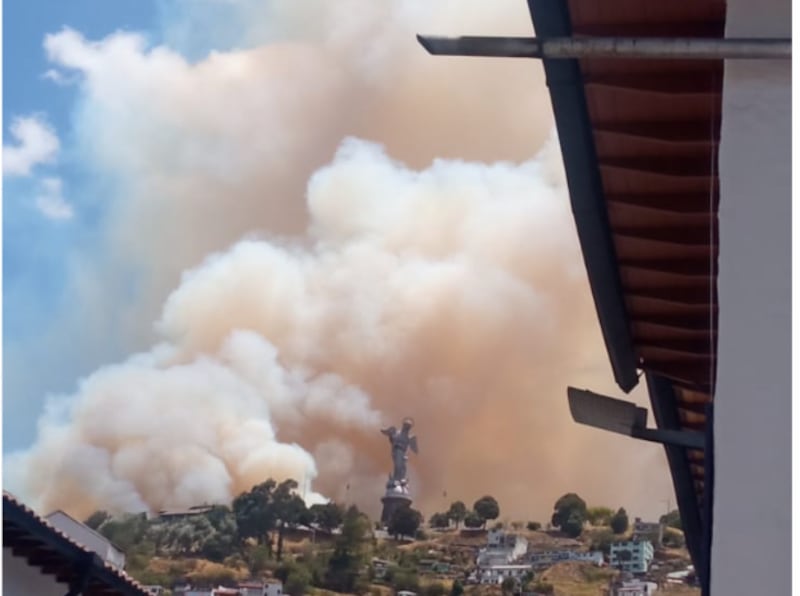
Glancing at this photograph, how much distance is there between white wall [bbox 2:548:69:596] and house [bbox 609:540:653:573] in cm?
2228

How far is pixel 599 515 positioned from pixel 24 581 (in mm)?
24061

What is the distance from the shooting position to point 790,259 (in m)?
2.16

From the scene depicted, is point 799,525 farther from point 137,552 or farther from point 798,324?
point 137,552

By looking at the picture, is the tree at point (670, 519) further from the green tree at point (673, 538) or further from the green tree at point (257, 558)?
the green tree at point (257, 558)

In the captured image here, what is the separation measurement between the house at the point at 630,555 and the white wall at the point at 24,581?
22.3m

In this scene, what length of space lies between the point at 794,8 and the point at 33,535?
3.85 metres

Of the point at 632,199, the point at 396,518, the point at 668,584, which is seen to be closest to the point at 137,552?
the point at 396,518

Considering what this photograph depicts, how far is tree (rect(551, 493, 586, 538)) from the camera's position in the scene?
26812mm

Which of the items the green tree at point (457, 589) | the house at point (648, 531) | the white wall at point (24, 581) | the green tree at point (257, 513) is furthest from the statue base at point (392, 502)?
the white wall at point (24, 581)

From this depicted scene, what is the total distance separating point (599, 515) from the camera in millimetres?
27516

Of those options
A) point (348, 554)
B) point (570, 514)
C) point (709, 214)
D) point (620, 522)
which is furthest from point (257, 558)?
point (709, 214)

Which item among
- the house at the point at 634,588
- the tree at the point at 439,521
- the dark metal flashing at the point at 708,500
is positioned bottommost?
the dark metal flashing at the point at 708,500

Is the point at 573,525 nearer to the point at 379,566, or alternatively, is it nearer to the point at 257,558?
the point at 379,566

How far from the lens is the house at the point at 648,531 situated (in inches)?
1031
